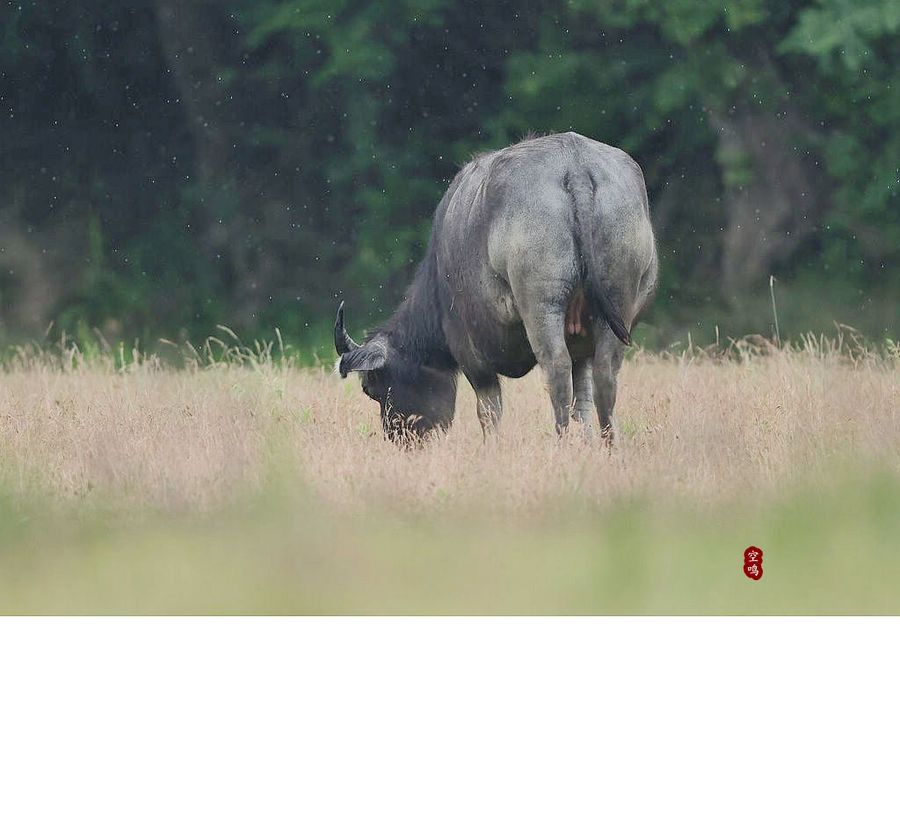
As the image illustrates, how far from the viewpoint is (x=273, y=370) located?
867 centimetres

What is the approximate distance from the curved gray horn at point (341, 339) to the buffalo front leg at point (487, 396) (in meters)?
0.75

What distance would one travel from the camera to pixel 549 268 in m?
6.89

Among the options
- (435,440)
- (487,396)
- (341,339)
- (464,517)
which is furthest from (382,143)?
(464,517)

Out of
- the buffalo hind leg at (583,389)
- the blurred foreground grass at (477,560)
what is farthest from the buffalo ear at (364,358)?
the blurred foreground grass at (477,560)

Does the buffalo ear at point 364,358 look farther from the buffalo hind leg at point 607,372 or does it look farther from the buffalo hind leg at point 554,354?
the buffalo hind leg at point 607,372

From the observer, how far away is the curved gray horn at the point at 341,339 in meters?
8.05

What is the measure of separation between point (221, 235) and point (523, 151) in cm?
267

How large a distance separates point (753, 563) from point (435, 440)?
2158 mm

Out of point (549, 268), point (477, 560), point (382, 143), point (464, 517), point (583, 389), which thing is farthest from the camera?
point (382, 143)

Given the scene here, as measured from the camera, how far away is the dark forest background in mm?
8344

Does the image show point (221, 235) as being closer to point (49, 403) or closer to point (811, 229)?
point (49, 403)

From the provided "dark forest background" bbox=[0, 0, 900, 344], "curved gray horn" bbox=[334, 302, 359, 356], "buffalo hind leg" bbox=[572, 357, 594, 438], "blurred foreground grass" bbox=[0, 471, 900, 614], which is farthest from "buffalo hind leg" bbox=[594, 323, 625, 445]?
"dark forest background" bbox=[0, 0, 900, 344]

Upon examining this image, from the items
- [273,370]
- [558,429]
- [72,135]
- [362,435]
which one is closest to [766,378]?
[558,429]

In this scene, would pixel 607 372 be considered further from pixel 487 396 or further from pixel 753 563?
pixel 753 563
